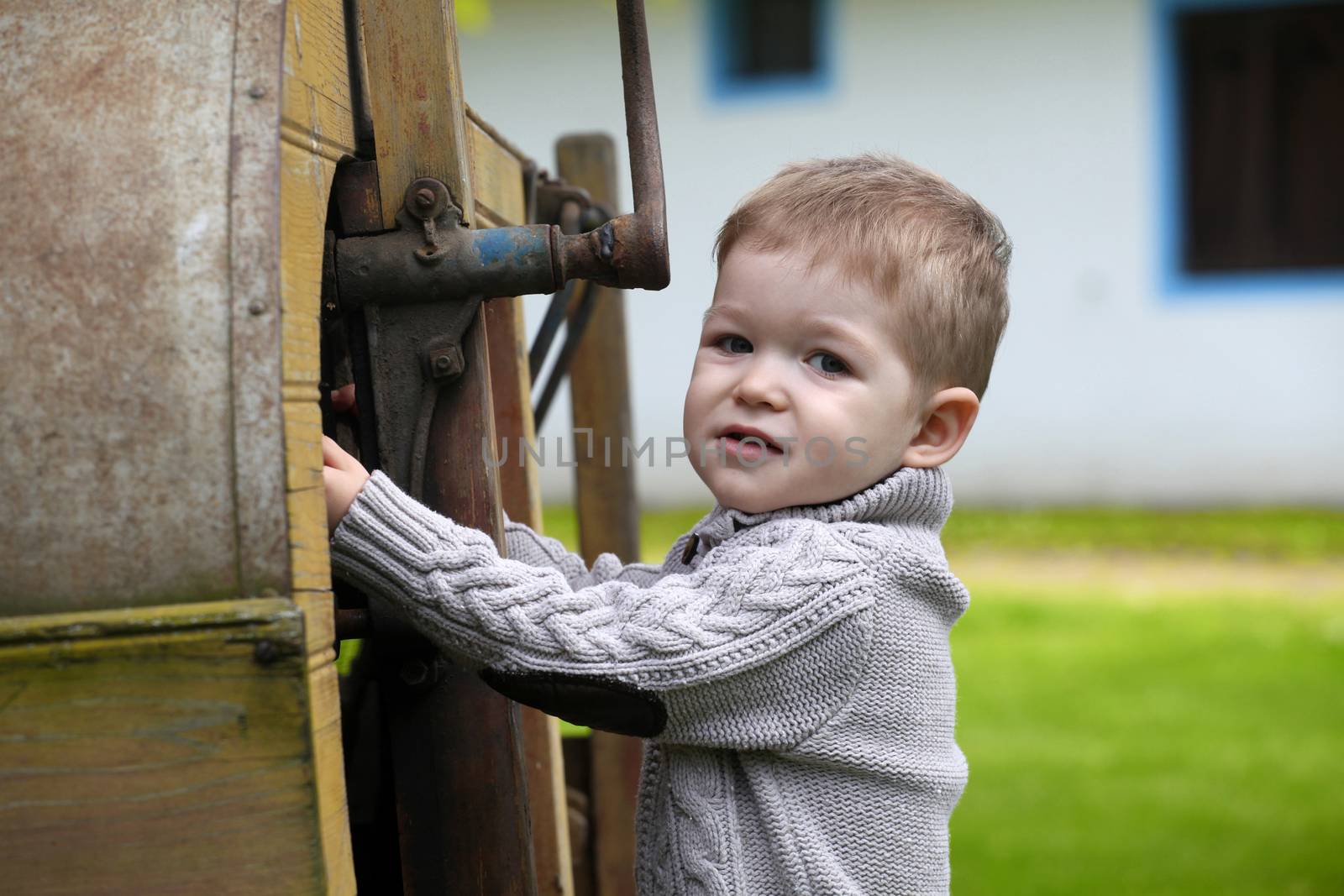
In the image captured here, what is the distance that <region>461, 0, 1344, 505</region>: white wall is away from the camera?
9.55 meters

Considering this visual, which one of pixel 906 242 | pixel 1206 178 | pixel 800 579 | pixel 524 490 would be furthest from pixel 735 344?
pixel 1206 178

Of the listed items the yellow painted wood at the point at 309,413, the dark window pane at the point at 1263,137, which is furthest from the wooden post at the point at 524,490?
the dark window pane at the point at 1263,137

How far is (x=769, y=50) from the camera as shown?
10.0 metres

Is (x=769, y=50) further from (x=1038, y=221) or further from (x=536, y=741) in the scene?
(x=536, y=741)

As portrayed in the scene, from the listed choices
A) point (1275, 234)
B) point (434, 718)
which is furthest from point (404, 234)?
point (1275, 234)

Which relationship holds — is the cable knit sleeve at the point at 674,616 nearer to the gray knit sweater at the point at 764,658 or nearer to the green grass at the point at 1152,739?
the gray knit sweater at the point at 764,658

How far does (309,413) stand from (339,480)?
22 cm

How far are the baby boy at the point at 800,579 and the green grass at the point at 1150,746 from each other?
8.29 ft

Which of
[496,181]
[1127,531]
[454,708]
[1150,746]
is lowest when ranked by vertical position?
[1150,746]

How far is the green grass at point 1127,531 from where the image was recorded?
27.3ft

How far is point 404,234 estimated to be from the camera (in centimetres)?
149

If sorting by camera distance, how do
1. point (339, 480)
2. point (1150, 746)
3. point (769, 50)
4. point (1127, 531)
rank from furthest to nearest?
point (769, 50)
point (1127, 531)
point (1150, 746)
point (339, 480)

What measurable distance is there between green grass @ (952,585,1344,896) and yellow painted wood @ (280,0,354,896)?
124 inches

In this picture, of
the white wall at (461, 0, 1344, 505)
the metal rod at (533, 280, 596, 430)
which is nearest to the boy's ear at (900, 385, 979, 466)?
the metal rod at (533, 280, 596, 430)
